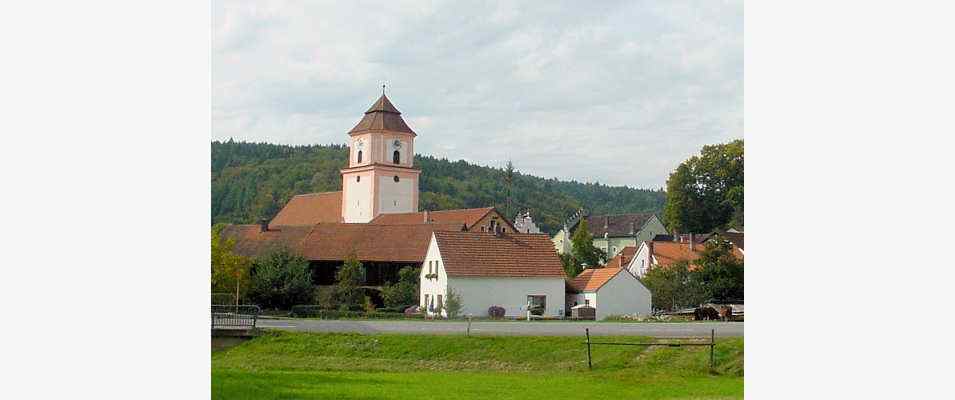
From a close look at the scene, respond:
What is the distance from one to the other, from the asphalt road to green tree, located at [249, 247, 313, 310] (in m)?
1.29

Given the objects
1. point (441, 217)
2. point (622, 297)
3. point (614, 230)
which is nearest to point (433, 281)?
point (622, 297)

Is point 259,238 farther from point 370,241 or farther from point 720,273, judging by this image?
point 720,273

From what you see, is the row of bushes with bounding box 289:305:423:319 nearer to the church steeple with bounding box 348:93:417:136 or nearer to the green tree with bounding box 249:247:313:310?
the green tree with bounding box 249:247:313:310

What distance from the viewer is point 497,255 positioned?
16.2 m

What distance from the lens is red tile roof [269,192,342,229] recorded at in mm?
23312

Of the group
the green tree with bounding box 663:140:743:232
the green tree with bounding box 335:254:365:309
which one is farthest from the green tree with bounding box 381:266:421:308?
the green tree with bounding box 663:140:743:232

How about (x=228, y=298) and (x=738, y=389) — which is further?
(x=228, y=298)

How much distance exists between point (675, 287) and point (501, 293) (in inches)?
101

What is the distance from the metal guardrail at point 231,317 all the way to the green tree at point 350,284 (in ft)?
11.5
